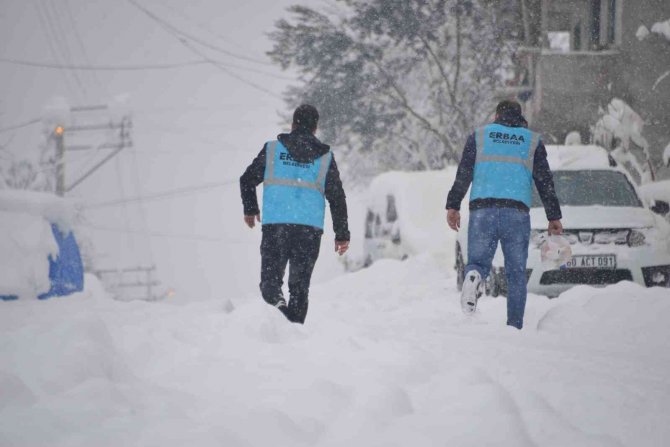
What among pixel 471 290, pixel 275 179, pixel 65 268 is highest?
pixel 275 179

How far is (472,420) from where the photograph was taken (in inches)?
87.1

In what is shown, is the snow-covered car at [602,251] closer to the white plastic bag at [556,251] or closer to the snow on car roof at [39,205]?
the white plastic bag at [556,251]

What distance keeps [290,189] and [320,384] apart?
92.6 inches

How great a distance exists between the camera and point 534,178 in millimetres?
4930

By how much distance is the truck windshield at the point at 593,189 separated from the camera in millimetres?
7387

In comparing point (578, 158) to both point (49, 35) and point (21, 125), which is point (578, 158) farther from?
point (49, 35)

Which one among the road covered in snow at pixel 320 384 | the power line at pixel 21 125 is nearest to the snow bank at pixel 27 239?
the road covered in snow at pixel 320 384

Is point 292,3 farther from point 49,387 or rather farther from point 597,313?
point 49,387

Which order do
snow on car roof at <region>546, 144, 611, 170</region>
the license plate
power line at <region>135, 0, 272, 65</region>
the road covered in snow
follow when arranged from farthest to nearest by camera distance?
1. power line at <region>135, 0, 272, 65</region>
2. snow on car roof at <region>546, 144, 611, 170</region>
3. the license plate
4. the road covered in snow

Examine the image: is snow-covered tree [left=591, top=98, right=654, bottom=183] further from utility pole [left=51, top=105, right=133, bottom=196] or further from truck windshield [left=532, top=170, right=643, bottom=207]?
utility pole [left=51, top=105, right=133, bottom=196]

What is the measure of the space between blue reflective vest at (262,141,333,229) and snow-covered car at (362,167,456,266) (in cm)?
574

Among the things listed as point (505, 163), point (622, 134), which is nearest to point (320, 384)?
point (505, 163)

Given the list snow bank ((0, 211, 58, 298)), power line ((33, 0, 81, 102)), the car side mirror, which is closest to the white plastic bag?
the car side mirror

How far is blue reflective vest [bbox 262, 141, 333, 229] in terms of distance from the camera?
4695 mm
